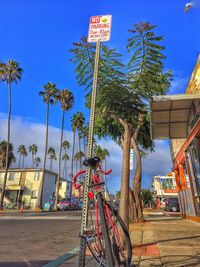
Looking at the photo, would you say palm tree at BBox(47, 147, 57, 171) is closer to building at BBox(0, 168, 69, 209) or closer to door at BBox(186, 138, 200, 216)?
building at BBox(0, 168, 69, 209)

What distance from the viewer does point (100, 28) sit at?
4316mm

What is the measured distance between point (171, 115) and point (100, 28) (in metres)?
6.35

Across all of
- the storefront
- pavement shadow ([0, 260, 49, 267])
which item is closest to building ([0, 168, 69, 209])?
the storefront

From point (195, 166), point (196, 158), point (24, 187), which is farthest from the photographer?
point (24, 187)

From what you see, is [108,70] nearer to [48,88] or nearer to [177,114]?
[177,114]

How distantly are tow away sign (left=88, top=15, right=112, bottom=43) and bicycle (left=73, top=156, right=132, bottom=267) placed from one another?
6.25 feet

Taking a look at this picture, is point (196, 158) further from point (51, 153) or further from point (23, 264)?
point (51, 153)

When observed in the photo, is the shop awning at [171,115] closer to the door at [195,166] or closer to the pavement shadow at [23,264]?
the door at [195,166]

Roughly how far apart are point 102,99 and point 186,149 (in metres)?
8.83

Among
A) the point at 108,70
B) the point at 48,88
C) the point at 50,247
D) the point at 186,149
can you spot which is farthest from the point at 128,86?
the point at 48,88

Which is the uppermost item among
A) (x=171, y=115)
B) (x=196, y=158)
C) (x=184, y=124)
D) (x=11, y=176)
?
(x=11, y=176)

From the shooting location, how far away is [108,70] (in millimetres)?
6363

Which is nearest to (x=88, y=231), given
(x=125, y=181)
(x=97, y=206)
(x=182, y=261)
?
(x=97, y=206)

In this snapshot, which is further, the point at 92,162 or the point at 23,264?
the point at 23,264
